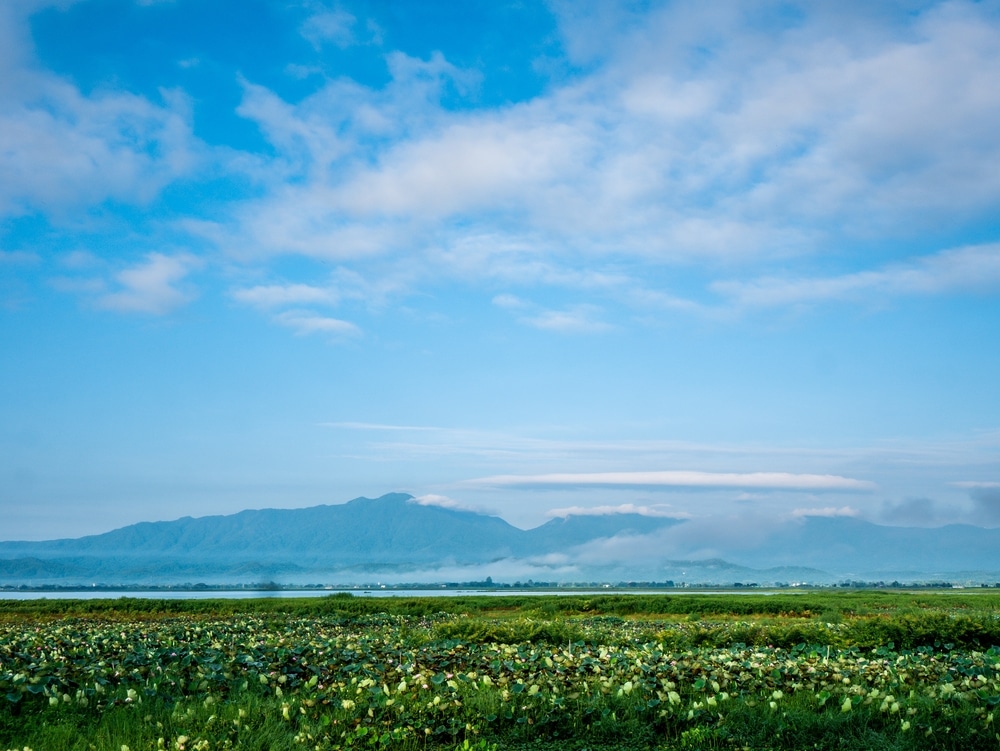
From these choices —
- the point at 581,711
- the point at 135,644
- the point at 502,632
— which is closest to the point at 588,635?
the point at 502,632

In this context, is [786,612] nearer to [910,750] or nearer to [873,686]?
[873,686]

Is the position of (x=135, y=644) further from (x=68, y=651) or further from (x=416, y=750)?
(x=416, y=750)

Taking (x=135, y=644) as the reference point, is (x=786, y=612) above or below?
below

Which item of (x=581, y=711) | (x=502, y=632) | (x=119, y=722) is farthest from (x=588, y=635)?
(x=119, y=722)

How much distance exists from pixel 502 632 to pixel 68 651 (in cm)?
1101

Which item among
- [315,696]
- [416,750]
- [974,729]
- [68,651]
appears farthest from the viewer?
[68,651]

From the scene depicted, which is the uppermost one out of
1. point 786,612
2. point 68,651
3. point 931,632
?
point 68,651

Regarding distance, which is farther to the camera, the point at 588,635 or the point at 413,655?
the point at 588,635

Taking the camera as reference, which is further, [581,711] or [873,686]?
[873,686]

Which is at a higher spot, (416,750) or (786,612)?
(416,750)

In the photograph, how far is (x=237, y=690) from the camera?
42.6ft

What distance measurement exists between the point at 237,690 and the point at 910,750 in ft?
34.8

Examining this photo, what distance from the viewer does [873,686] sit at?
13773 millimetres

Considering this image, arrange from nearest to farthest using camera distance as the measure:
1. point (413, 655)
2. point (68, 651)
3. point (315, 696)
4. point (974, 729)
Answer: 1. point (974, 729)
2. point (315, 696)
3. point (413, 655)
4. point (68, 651)
